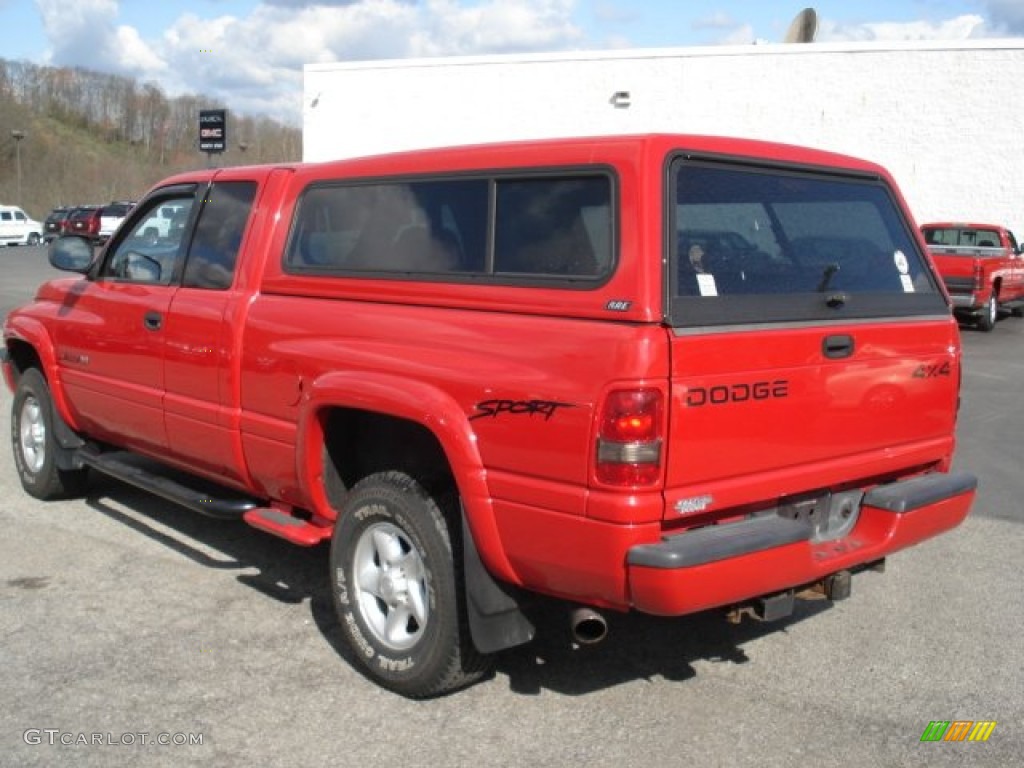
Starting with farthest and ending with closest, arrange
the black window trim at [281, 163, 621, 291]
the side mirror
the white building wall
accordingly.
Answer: the white building wall
the side mirror
the black window trim at [281, 163, 621, 291]

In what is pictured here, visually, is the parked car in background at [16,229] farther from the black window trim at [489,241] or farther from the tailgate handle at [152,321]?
the black window trim at [489,241]

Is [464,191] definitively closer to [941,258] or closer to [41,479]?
[41,479]

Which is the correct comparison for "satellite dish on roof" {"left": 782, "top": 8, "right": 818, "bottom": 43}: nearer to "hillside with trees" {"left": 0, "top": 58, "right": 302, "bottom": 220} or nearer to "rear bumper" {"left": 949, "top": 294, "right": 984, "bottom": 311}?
"rear bumper" {"left": 949, "top": 294, "right": 984, "bottom": 311}

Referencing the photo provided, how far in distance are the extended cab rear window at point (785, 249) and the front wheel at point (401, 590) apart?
4.00 feet

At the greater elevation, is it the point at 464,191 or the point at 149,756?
the point at 464,191

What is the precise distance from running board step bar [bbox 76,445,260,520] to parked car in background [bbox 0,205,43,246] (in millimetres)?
42436

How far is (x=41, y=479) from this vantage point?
21.7 feet

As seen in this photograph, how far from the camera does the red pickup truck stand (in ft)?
11.1

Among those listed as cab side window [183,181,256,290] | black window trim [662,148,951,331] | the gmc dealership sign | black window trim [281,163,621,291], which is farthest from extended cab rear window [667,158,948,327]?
the gmc dealership sign

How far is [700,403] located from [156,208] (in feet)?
11.6

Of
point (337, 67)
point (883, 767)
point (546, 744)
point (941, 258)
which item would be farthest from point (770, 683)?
point (337, 67)

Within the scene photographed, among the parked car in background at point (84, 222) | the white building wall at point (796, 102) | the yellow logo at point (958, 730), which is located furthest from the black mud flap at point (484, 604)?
the parked car in background at point (84, 222)

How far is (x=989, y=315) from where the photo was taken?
1809 cm

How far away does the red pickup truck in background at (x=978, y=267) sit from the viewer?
17438 millimetres
